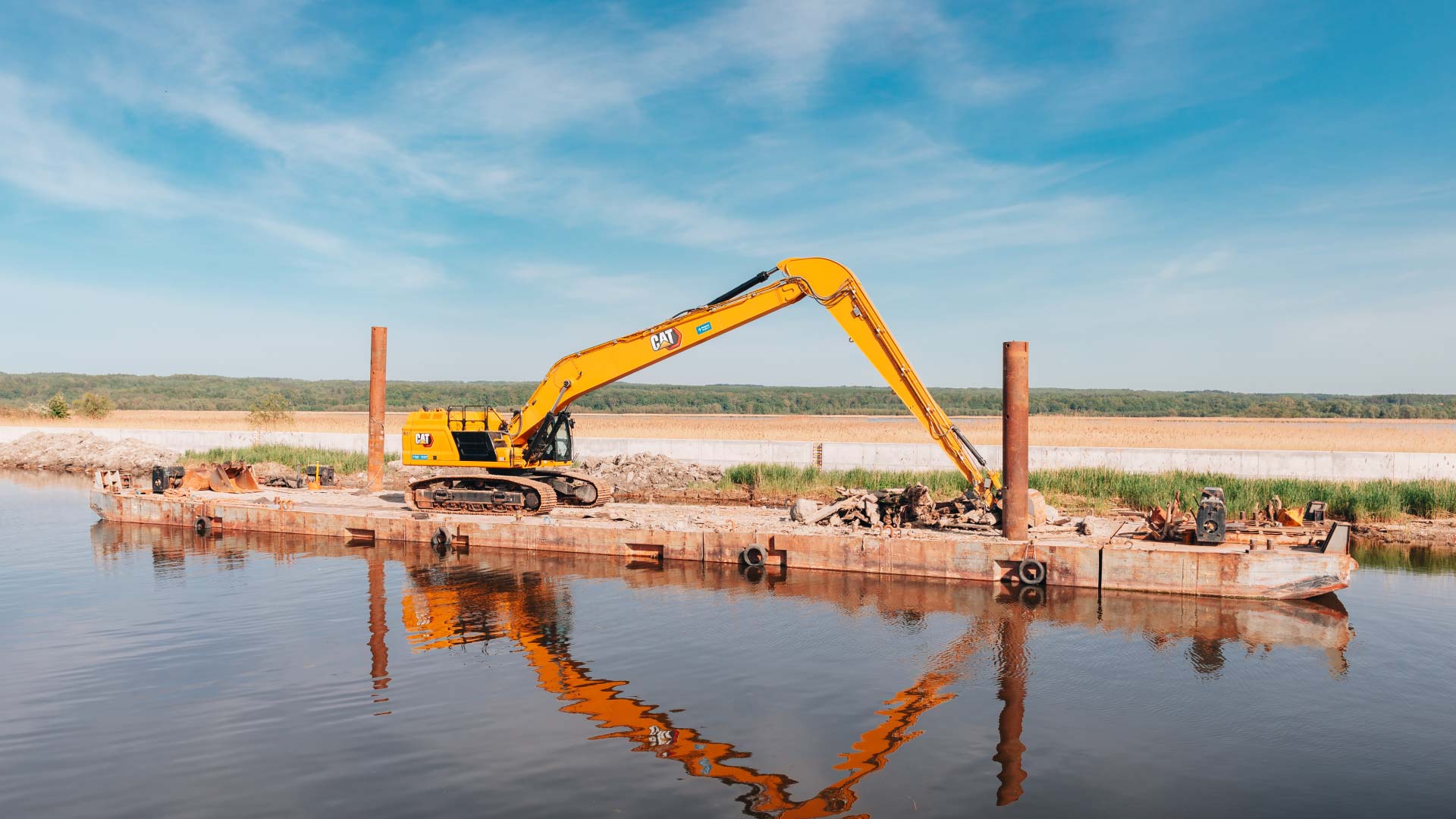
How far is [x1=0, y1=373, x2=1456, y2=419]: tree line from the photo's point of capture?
130 m

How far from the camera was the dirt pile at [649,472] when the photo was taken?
3338cm

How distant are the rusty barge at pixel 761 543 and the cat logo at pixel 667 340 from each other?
13.0 ft

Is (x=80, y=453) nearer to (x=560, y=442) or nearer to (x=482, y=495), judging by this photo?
(x=482, y=495)

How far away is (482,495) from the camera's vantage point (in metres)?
23.6

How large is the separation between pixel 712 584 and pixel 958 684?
691cm

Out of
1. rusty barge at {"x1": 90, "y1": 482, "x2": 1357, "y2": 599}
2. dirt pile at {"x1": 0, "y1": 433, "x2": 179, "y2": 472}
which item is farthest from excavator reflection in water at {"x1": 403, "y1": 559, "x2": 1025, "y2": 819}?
dirt pile at {"x1": 0, "y1": 433, "x2": 179, "y2": 472}

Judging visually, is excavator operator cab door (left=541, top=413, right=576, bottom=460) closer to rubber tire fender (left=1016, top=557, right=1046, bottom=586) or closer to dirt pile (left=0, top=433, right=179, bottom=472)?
rubber tire fender (left=1016, top=557, right=1046, bottom=586)

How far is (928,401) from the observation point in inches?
802

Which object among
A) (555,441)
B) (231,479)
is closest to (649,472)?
(555,441)

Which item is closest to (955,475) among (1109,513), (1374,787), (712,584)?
(1109,513)

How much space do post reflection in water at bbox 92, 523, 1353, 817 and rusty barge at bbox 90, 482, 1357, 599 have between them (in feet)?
1.01

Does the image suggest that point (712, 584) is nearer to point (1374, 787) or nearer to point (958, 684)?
point (958, 684)

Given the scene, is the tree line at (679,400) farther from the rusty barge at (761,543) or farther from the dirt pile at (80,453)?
the rusty barge at (761,543)

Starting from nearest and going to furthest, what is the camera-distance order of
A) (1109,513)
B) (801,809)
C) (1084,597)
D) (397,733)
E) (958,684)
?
(801,809)
(397,733)
(958,684)
(1084,597)
(1109,513)
